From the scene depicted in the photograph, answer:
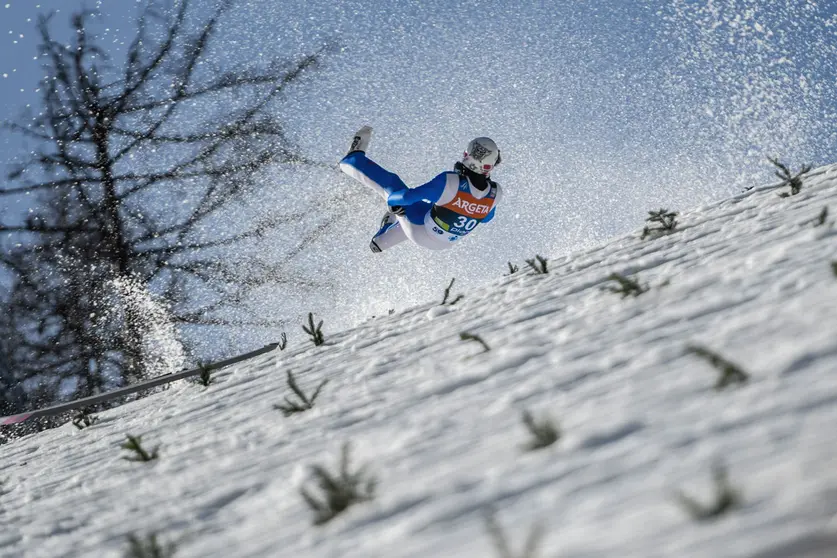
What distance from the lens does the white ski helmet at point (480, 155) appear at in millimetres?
9055

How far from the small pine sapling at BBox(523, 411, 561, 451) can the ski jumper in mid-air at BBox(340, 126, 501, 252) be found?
23.3 ft

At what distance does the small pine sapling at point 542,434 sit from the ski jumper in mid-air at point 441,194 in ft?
23.3

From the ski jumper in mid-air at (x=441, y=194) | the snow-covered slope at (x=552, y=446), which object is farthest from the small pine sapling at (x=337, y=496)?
the ski jumper in mid-air at (x=441, y=194)

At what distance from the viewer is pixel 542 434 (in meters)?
1.98

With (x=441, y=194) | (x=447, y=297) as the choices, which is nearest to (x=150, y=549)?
(x=447, y=297)

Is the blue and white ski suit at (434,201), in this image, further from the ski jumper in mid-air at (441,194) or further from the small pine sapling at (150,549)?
the small pine sapling at (150,549)

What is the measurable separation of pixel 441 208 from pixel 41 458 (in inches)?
209

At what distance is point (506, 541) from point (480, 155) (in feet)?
25.5

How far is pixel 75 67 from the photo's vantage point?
17.1 m

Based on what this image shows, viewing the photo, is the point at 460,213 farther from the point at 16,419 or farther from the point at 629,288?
the point at 629,288

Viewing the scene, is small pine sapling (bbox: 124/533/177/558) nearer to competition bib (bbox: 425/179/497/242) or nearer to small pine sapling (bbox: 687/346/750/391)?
small pine sapling (bbox: 687/346/750/391)

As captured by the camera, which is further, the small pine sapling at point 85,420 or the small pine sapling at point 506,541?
the small pine sapling at point 85,420

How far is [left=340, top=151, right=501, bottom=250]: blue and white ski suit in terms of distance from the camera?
357 inches

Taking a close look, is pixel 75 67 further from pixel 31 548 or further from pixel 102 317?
pixel 31 548
